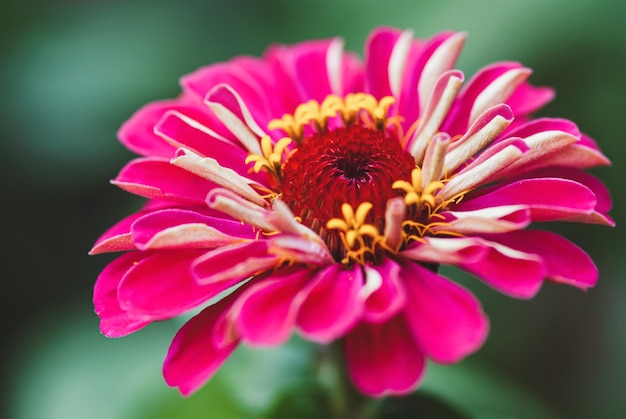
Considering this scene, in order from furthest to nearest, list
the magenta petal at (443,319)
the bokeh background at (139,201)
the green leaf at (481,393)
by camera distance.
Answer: the bokeh background at (139,201) < the green leaf at (481,393) < the magenta petal at (443,319)

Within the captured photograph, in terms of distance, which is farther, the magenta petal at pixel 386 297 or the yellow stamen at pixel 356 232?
the yellow stamen at pixel 356 232

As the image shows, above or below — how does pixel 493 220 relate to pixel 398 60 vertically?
below

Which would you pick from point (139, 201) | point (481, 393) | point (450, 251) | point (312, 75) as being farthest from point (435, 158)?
point (139, 201)

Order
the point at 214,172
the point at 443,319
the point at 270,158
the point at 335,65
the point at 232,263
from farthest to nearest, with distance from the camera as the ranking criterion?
1. the point at 335,65
2. the point at 270,158
3. the point at 214,172
4. the point at 232,263
5. the point at 443,319

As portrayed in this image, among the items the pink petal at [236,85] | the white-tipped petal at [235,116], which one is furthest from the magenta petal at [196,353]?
the pink petal at [236,85]

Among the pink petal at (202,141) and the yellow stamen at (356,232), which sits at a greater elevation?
the pink petal at (202,141)

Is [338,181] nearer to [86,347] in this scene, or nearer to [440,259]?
[440,259]

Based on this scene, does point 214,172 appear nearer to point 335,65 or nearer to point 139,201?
point 335,65

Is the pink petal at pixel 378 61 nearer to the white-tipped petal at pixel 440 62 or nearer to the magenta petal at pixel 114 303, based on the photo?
the white-tipped petal at pixel 440 62
